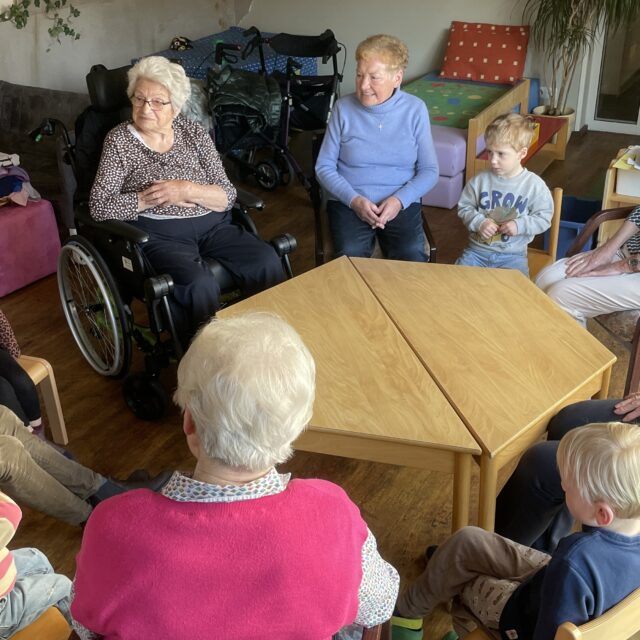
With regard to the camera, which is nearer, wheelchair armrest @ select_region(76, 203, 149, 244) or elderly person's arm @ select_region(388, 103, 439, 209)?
wheelchair armrest @ select_region(76, 203, 149, 244)

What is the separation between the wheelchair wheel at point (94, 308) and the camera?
2.89m

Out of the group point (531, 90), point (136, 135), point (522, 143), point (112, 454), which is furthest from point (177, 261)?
point (531, 90)

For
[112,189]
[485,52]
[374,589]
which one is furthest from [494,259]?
[485,52]

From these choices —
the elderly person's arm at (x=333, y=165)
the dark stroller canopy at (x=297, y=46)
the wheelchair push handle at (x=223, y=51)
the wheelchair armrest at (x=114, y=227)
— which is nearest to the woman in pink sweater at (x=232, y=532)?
the wheelchair armrest at (x=114, y=227)

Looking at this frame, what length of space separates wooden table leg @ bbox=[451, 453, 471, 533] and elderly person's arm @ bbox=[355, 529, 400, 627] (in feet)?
1.89

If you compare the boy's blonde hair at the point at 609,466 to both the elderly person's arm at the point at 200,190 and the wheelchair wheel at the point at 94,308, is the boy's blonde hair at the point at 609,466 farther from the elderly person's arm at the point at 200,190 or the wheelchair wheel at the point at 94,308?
the elderly person's arm at the point at 200,190

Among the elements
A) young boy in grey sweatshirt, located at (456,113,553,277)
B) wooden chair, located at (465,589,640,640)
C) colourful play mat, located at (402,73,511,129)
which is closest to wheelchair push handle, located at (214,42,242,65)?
colourful play mat, located at (402,73,511,129)

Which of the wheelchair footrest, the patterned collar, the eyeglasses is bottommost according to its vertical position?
the wheelchair footrest

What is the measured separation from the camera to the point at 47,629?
5.48 ft

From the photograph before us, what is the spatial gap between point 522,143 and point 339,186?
727 mm

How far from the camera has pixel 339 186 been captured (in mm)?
3273

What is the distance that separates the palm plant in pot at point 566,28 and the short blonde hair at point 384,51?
2748 mm

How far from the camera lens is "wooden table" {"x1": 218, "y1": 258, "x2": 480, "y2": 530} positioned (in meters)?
2.01

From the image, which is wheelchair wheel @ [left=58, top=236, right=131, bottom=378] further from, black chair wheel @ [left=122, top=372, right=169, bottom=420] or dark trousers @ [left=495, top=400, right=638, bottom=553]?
dark trousers @ [left=495, top=400, right=638, bottom=553]
